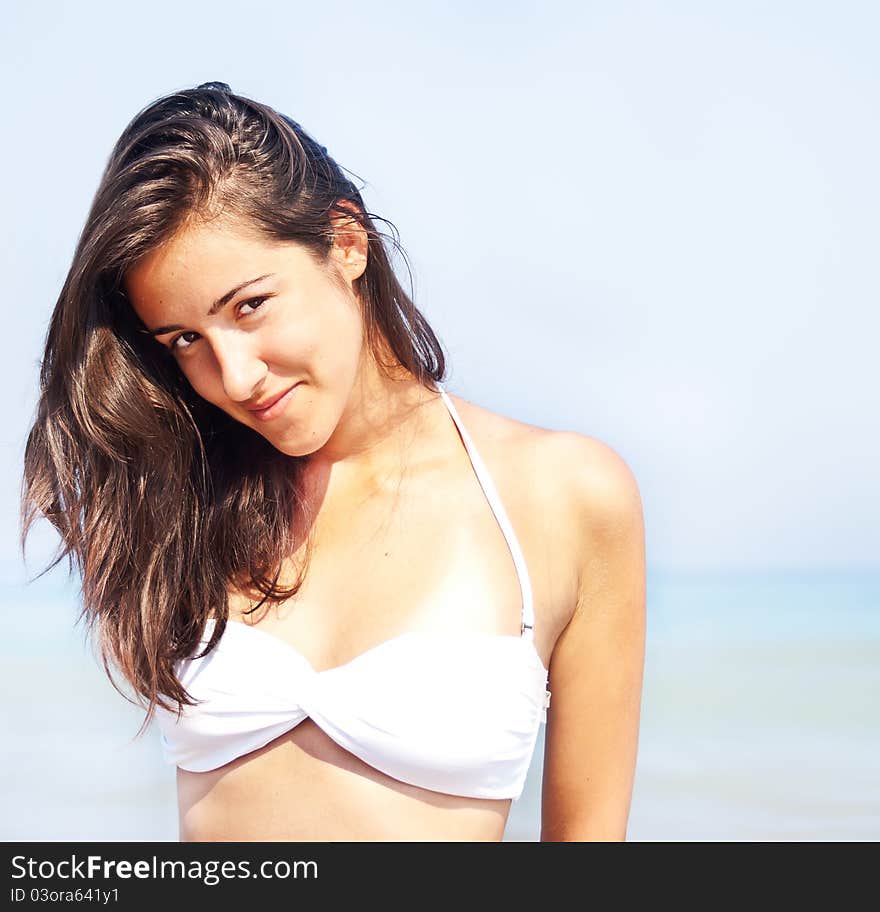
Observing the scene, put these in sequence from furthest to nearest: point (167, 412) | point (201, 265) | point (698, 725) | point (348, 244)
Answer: point (698, 725) < point (167, 412) < point (348, 244) < point (201, 265)

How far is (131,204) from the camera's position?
1897 millimetres

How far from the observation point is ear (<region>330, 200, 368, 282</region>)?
2076mm

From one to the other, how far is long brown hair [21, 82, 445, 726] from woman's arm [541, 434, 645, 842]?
0.44 metres

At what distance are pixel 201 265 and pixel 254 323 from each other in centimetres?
12

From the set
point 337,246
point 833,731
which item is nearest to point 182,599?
point 337,246

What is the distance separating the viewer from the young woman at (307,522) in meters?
1.93

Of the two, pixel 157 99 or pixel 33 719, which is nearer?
pixel 157 99

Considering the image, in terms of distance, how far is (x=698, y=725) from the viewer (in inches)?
190

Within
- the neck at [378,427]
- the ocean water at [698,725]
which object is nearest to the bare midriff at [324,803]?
the neck at [378,427]

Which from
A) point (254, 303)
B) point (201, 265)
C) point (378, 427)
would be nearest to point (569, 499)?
point (378, 427)

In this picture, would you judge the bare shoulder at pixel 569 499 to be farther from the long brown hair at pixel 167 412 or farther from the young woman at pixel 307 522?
the long brown hair at pixel 167 412

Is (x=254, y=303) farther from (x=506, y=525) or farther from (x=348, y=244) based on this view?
(x=506, y=525)
